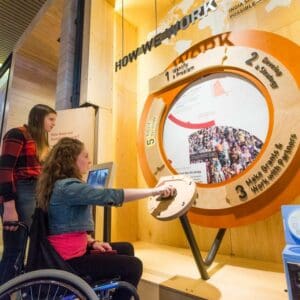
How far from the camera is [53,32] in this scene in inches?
124

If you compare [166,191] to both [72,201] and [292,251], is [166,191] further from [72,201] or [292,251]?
[292,251]

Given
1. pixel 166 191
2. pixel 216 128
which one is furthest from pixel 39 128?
pixel 216 128

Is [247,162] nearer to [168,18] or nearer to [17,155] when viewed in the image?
[17,155]

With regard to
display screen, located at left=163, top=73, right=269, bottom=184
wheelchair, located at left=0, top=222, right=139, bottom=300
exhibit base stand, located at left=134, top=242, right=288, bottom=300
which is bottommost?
exhibit base stand, located at left=134, top=242, right=288, bottom=300

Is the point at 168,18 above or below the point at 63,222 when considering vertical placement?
above

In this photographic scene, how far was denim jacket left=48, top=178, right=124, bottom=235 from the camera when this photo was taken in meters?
0.98

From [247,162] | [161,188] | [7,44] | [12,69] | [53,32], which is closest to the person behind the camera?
[161,188]

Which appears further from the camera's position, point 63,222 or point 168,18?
point 168,18

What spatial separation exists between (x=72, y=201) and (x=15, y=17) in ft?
11.6

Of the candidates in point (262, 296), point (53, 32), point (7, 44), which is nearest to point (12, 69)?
point (7, 44)

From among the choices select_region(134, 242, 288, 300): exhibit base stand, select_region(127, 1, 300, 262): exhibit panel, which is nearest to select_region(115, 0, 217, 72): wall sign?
select_region(127, 1, 300, 262): exhibit panel

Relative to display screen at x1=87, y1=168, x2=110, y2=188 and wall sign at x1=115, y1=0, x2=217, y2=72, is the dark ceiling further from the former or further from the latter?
display screen at x1=87, y1=168, x2=110, y2=188

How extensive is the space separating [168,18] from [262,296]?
2198 mm

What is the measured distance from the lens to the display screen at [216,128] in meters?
1.41
